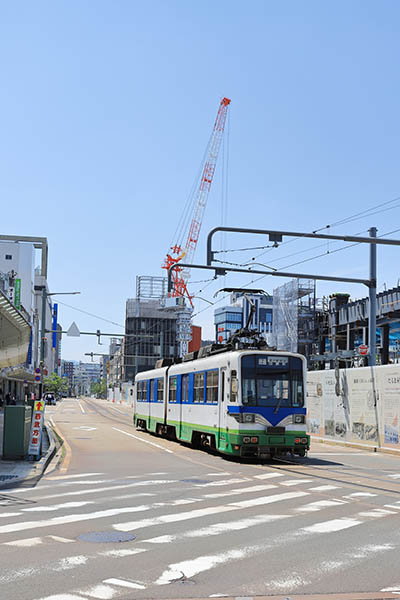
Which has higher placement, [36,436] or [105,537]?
[36,436]

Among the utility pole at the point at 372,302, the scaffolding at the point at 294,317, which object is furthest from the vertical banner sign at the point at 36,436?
the scaffolding at the point at 294,317

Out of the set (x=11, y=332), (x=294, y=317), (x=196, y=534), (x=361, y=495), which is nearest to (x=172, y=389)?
(x=11, y=332)

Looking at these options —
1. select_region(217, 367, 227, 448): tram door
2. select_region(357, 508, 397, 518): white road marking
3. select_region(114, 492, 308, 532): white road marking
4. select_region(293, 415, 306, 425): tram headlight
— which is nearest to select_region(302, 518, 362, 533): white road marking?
select_region(357, 508, 397, 518): white road marking

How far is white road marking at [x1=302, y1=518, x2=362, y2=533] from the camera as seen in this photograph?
953 cm

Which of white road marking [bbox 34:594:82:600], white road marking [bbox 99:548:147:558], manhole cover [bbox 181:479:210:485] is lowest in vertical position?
manhole cover [bbox 181:479:210:485]

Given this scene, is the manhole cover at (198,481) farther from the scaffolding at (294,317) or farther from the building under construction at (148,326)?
the building under construction at (148,326)

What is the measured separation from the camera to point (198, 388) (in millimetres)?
23594

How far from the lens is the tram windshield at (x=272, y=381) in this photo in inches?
782

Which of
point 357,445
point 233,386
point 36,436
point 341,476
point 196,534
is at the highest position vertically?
point 233,386

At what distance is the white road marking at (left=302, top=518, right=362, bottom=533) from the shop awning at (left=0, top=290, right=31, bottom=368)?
13.2 metres

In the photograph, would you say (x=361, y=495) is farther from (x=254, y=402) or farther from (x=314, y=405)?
(x=314, y=405)

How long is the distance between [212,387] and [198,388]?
176 cm

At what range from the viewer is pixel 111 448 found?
24.6m

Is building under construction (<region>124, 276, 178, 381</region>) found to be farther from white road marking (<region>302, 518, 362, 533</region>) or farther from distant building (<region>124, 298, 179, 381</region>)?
white road marking (<region>302, 518, 362, 533</region>)
